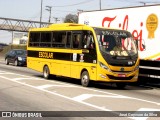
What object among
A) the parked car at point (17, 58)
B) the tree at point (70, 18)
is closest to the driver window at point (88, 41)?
the parked car at point (17, 58)

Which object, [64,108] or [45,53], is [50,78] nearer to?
[45,53]

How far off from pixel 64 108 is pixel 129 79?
6503 millimetres

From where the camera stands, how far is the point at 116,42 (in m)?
17.6

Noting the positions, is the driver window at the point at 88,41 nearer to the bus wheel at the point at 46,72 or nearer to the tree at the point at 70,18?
the bus wheel at the point at 46,72

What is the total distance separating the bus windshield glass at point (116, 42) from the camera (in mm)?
17203

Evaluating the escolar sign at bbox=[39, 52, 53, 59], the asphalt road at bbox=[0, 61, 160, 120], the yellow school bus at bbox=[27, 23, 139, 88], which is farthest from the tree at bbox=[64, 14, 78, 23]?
the asphalt road at bbox=[0, 61, 160, 120]

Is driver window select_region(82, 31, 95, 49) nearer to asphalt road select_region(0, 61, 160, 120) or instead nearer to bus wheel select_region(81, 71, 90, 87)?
bus wheel select_region(81, 71, 90, 87)

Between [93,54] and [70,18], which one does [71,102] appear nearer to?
[93,54]

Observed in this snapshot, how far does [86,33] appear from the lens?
17.9 m

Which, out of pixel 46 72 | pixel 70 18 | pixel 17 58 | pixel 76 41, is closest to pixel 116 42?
pixel 76 41

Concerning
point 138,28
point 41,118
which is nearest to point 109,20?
point 138,28

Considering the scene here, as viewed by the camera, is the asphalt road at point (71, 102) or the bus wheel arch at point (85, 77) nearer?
the asphalt road at point (71, 102)

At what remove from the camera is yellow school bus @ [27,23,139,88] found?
16.9 meters

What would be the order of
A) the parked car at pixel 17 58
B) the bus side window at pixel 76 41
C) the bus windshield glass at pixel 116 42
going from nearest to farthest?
the bus windshield glass at pixel 116 42 → the bus side window at pixel 76 41 → the parked car at pixel 17 58
